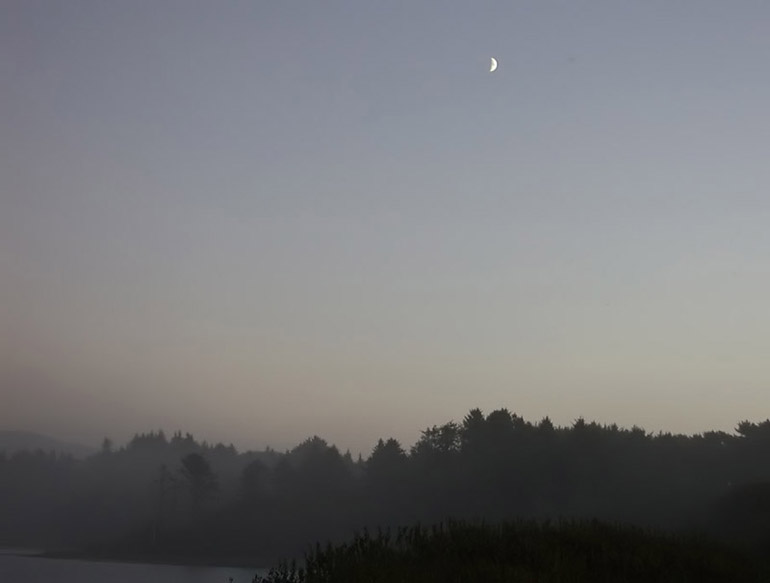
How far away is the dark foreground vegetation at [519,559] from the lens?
1457cm

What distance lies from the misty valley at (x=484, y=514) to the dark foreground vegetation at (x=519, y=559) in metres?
0.06

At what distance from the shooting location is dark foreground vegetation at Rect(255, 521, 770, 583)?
14570 mm

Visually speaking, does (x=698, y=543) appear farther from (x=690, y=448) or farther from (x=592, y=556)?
(x=690, y=448)

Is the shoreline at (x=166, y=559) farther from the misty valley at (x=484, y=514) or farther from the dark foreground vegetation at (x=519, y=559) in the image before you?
the dark foreground vegetation at (x=519, y=559)

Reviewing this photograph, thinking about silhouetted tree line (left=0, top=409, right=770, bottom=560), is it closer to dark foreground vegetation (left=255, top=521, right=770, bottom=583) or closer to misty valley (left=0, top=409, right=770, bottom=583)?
misty valley (left=0, top=409, right=770, bottom=583)

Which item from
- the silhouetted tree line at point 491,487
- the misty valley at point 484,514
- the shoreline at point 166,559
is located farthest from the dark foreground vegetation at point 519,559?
the shoreline at point 166,559

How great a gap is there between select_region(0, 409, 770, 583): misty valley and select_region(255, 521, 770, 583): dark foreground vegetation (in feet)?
0.19

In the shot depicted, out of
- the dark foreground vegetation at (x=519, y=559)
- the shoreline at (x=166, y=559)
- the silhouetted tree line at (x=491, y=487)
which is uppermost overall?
the silhouetted tree line at (x=491, y=487)

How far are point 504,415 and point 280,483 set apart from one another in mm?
56480

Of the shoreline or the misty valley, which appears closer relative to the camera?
the misty valley

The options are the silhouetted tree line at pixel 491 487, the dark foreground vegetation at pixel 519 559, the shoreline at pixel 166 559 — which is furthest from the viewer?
the shoreline at pixel 166 559

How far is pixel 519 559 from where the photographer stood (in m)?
16.9

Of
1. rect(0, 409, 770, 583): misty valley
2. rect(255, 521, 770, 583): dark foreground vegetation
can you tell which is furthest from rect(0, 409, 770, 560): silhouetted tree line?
rect(255, 521, 770, 583): dark foreground vegetation

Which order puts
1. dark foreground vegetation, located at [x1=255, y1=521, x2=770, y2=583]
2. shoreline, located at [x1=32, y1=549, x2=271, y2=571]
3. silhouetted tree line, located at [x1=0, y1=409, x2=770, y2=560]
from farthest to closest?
1. shoreline, located at [x1=32, y1=549, x2=271, y2=571]
2. silhouetted tree line, located at [x1=0, y1=409, x2=770, y2=560]
3. dark foreground vegetation, located at [x1=255, y1=521, x2=770, y2=583]
